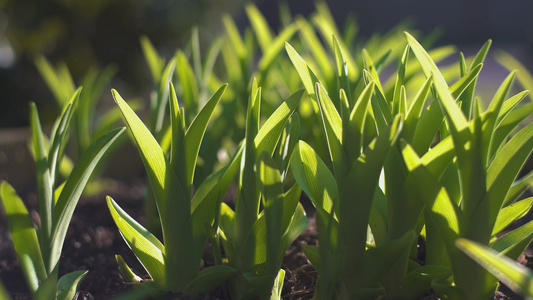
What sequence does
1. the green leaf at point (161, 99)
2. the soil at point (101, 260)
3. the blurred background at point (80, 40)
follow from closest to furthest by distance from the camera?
the soil at point (101, 260), the green leaf at point (161, 99), the blurred background at point (80, 40)

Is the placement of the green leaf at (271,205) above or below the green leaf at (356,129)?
below

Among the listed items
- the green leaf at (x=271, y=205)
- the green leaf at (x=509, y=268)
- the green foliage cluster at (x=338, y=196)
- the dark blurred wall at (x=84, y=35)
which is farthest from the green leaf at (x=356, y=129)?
the dark blurred wall at (x=84, y=35)

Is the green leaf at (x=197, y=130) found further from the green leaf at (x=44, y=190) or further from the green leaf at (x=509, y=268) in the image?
the green leaf at (x=509, y=268)

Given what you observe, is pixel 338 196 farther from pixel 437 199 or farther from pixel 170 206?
pixel 170 206

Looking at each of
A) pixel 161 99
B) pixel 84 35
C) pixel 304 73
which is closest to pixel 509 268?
pixel 304 73

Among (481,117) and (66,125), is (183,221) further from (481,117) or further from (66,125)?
(481,117)

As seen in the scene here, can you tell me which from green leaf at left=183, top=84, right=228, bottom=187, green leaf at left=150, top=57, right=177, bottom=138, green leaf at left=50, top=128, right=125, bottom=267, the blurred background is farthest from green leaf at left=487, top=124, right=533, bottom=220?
the blurred background
